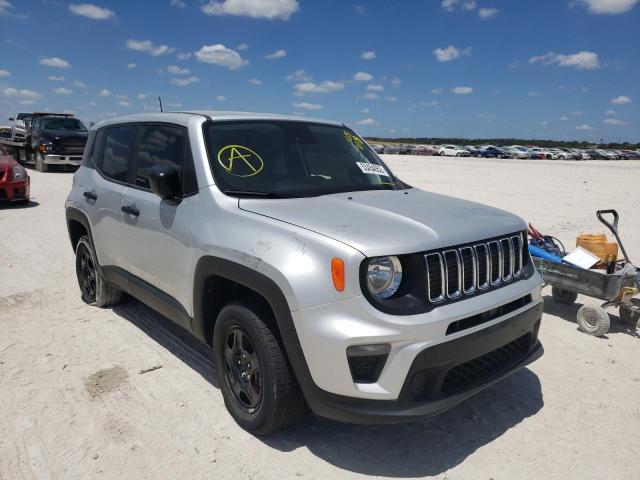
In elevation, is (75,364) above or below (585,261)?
below

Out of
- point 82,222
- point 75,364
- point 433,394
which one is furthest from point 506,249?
point 82,222

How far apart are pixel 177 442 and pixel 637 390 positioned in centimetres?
326

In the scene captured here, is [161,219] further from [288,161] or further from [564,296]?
[564,296]

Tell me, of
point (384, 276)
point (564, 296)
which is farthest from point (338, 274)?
point (564, 296)

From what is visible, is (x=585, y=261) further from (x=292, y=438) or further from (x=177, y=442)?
(x=177, y=442)

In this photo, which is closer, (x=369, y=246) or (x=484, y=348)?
(x=369, y=246)

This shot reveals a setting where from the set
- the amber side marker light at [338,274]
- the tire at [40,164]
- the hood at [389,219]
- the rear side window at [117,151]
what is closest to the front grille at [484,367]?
the hood at [389,219]

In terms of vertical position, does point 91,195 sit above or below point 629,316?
above

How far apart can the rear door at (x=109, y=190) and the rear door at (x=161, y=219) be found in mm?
163

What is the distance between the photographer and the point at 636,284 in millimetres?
4703

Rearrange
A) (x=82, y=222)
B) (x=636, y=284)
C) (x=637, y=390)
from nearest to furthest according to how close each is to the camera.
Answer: (x=637, y=390), (x=636, y=284), (x=82, y=222)

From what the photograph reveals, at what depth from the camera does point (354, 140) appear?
4480 mm

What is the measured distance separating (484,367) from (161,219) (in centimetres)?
237

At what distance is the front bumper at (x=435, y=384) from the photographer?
8.48 ft
